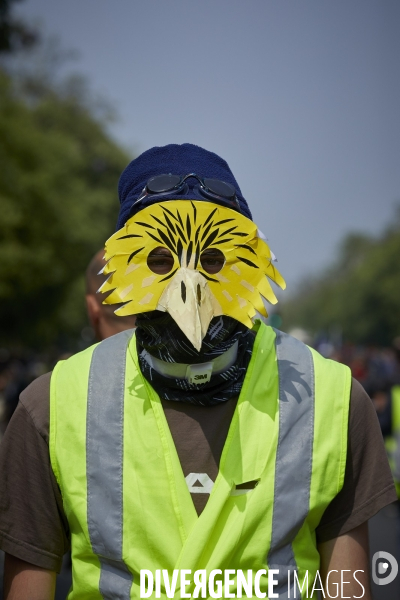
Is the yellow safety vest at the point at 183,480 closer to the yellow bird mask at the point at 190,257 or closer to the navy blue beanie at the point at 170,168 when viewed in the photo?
the yellow bird mask at the point at 190,257

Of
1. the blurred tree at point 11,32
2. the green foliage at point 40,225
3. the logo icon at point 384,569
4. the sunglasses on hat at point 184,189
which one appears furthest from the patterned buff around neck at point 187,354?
the green foliage at point 40,225

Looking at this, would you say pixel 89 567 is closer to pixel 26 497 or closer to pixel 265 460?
pixel 26 497

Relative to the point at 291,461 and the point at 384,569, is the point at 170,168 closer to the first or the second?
the point at 291,461

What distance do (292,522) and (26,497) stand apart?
727 millimetres

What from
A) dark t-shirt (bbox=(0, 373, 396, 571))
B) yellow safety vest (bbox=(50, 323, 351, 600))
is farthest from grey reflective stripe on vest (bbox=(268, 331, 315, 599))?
dark t-shirt (bbox=(0, 373, 396, 571))

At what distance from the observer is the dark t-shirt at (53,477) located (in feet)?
7.33

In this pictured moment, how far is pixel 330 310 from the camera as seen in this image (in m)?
101

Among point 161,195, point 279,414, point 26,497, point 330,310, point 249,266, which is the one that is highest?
point 330,310

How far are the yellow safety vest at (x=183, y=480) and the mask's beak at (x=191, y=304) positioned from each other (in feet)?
0.77

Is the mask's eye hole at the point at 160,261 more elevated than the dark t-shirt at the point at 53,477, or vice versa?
the mask's eye hole at the point at 160,261

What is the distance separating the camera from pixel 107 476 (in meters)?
2.23

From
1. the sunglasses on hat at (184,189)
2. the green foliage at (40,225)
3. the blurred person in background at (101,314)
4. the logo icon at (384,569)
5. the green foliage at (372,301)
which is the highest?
the green foliage at (372,301)

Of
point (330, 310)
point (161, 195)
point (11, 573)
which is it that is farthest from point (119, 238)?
point (330, 310)

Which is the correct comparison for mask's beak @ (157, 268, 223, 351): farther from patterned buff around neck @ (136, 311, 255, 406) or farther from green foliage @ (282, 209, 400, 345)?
green foliage @ (282, 209, 400, 345)
